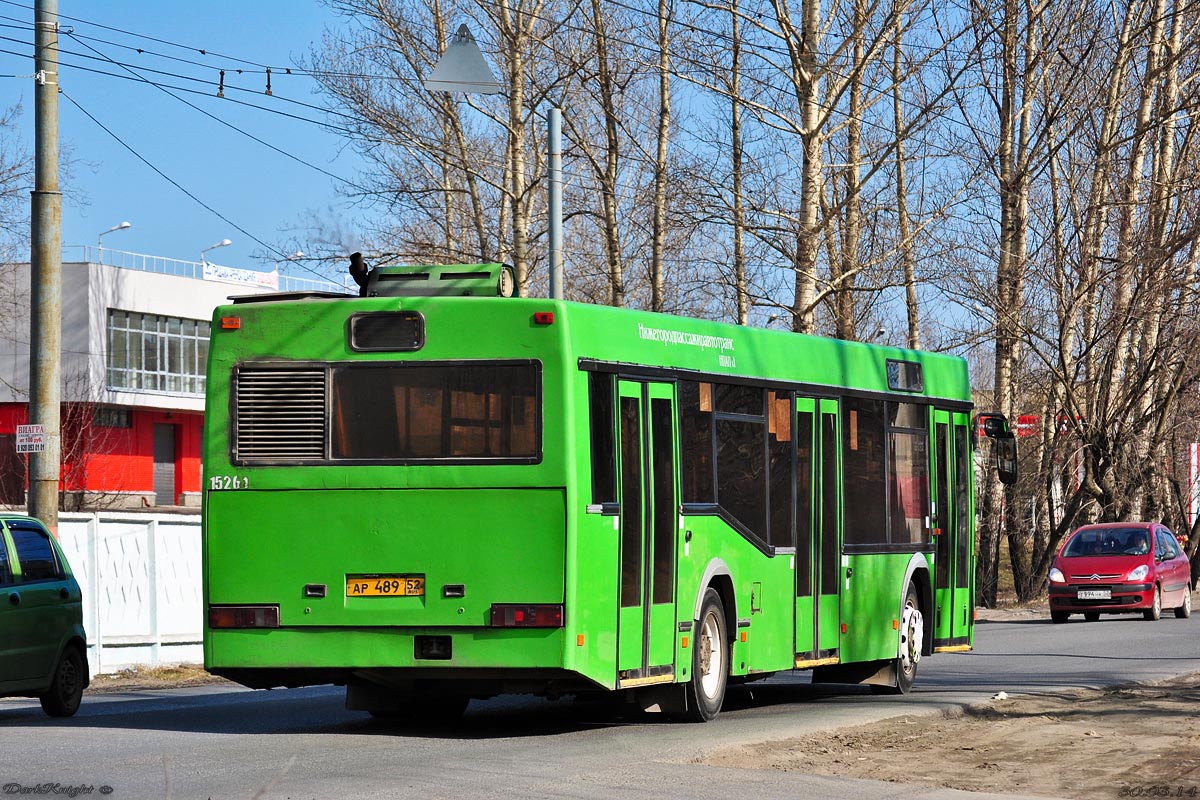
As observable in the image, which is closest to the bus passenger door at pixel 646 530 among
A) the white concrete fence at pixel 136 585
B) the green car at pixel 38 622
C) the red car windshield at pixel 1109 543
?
the green car at pixel 38 622

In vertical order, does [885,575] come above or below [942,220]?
below

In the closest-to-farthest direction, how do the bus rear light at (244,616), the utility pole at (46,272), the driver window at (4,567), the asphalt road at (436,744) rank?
the asphalt road at (436,744), the bus rear light at (244,616), the driver window at (4,567), the utility pole at (46,272)

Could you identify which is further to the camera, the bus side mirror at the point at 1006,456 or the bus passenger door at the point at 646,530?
the bus side mirror at the point at 1006,456

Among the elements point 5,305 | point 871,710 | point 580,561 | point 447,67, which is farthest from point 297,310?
point 5,305

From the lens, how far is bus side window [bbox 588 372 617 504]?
12.5 metres

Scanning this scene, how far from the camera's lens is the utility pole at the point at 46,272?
61.6 feet

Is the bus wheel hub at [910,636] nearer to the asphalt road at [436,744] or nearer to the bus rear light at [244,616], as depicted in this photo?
the asphalt road at [436,744]

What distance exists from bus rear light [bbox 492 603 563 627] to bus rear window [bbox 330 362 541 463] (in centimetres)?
96

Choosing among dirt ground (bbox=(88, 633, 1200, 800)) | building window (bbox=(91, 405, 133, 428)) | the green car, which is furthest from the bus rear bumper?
building window (bbox=(91, 405, 133, 428))

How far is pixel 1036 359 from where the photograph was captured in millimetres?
38688

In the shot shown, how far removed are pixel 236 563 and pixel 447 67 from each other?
10733 mm

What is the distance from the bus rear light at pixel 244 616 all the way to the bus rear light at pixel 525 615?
1.52 m

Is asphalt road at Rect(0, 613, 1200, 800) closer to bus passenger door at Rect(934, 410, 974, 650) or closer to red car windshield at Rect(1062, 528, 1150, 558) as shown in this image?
bus passenger door at Rect(934, 410, 974, 650)

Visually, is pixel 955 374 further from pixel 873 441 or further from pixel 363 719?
pixel 363 719
